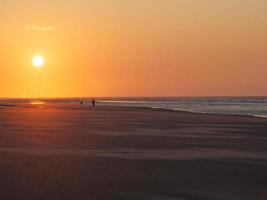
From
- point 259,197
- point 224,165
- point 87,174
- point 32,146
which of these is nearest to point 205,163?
point 224,165

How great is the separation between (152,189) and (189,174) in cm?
240

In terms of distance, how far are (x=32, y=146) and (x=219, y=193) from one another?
414 inches

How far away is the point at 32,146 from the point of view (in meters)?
19.7

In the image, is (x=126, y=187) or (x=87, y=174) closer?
(x=126, y=187)

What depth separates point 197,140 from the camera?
77.9ft

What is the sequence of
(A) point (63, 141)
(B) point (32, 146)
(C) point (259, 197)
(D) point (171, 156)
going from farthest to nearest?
(A) point (63, 141) < (B) point (32, 146) < (D) point (171, 156) < (C) point (259, 197)

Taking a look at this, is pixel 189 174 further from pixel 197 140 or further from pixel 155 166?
pixel 197 140

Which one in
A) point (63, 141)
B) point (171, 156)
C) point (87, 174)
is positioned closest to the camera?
point (87, 174)

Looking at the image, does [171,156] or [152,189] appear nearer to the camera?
[152,189]

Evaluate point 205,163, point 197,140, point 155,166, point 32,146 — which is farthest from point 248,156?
point 32,146

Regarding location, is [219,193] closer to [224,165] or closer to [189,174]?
[189,174]

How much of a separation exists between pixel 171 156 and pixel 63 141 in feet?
21.1

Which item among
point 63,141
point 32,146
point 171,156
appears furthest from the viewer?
point 63,141

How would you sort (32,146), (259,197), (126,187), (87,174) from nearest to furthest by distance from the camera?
(259,197), (126,187), (87,174), (32,146)
